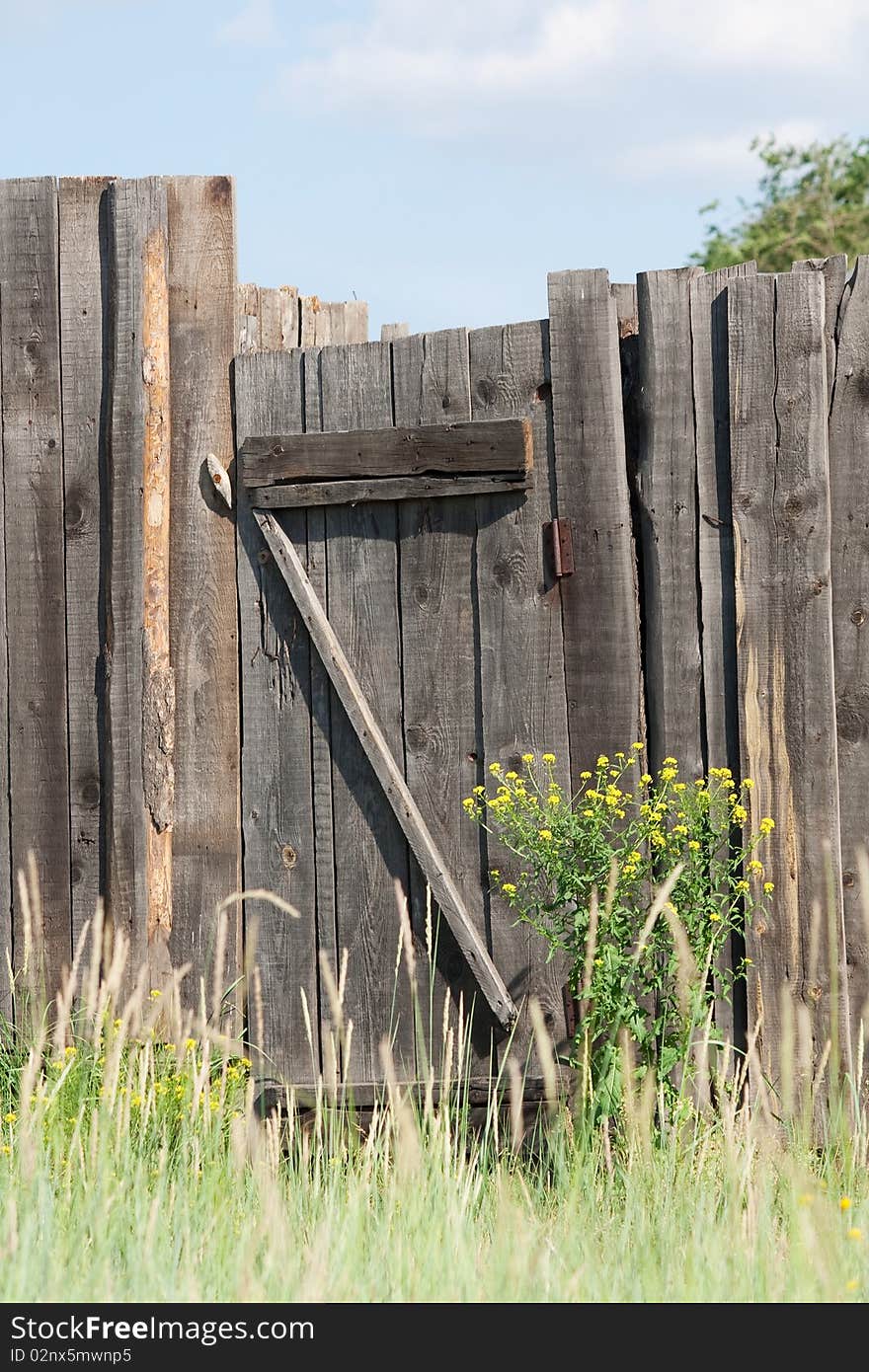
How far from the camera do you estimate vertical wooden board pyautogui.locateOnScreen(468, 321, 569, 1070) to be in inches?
149

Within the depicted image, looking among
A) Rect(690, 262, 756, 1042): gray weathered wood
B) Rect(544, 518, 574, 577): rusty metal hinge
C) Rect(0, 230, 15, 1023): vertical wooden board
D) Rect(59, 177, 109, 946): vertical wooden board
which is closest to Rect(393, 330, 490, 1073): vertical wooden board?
Rect(544, 518, 574, 577): rusty metal hinge

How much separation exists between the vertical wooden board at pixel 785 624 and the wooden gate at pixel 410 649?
36cm

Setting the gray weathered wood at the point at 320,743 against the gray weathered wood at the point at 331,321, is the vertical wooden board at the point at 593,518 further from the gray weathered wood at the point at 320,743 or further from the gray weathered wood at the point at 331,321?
the gray weathered wood at the point at 331,321

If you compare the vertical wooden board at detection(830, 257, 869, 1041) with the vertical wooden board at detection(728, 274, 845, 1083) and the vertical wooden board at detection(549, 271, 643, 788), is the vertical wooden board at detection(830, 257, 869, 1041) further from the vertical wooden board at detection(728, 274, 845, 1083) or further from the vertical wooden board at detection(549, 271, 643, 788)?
the vertical wooden board at detection(549, 271, 643, 788)

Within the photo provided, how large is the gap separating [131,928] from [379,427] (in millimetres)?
1782

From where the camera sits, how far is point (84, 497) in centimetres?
414

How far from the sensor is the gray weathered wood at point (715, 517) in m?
3.68

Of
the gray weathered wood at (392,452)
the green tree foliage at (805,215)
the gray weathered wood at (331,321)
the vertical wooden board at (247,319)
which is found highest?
the green tree foliage at (805,215)

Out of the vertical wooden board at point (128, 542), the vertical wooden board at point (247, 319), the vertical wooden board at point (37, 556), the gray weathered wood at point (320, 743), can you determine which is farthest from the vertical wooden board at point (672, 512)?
the vertical wooden board at point (37, 556)

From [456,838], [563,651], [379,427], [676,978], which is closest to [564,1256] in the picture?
[676,978]

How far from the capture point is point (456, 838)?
3.85 metres

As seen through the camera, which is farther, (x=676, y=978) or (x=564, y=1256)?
(x=676, y=978)

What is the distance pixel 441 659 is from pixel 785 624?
103 centimetres
